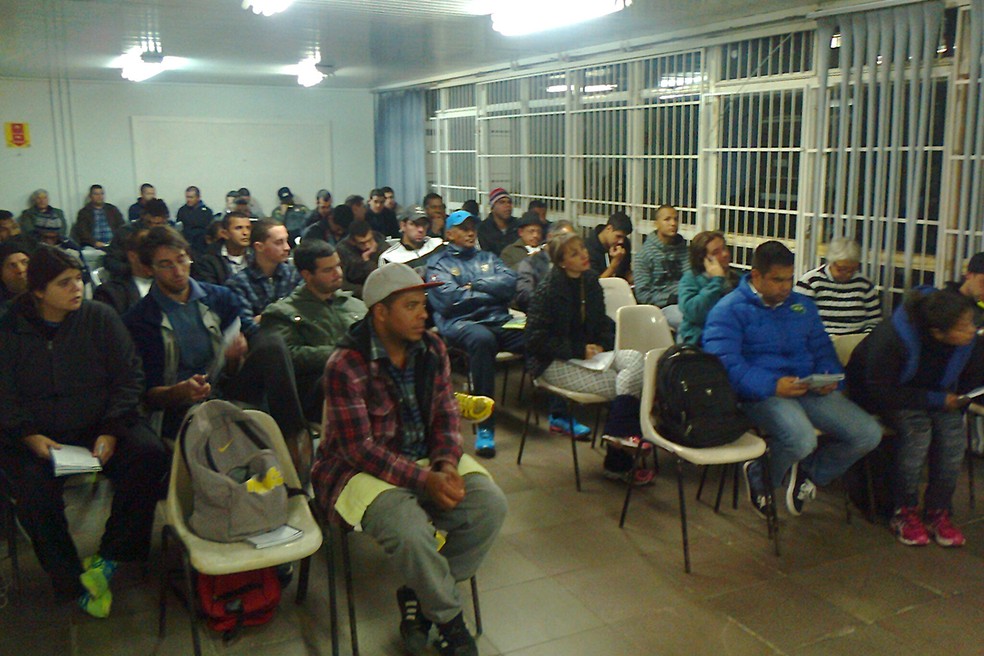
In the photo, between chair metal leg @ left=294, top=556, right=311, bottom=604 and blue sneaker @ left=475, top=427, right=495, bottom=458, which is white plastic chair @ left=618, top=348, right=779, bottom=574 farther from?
chair metal leg @ left=294, top=556, right=311, bottom=604

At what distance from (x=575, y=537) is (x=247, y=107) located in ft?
35.8

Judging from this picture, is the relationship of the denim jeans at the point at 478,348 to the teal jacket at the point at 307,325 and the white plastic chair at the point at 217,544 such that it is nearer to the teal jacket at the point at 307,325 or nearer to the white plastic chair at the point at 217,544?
the teal jacket at the point at 307,325

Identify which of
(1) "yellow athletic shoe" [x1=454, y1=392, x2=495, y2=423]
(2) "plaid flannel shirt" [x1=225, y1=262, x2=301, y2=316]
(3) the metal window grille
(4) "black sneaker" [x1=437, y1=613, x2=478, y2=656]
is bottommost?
(4) "black sneaker" [x1=437, y1=613, x2=478, y2=656]

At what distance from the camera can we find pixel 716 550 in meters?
3.47

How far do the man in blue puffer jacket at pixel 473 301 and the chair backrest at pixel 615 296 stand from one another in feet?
1.83

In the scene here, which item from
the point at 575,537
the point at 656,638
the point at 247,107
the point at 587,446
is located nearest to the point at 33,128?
the point at 247,107

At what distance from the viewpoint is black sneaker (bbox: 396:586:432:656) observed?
106 inches

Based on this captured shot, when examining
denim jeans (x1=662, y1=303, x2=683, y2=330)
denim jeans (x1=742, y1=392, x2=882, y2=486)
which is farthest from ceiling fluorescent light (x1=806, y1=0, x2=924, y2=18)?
denim jeans (x1=742, y1=392, x2=882, y2=486)

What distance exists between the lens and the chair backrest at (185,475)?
2.66 m

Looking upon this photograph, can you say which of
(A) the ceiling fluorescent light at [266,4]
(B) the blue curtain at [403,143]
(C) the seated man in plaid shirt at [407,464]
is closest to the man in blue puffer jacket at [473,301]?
(A) the ceiling fluorescent light at [266,4]

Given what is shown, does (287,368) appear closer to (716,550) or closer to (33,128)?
(716,550)

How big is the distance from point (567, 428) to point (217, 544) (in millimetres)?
2740

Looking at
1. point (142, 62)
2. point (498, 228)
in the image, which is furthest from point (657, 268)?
point (142, 62)

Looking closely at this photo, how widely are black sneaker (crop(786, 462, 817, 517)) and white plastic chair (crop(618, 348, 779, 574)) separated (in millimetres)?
224
